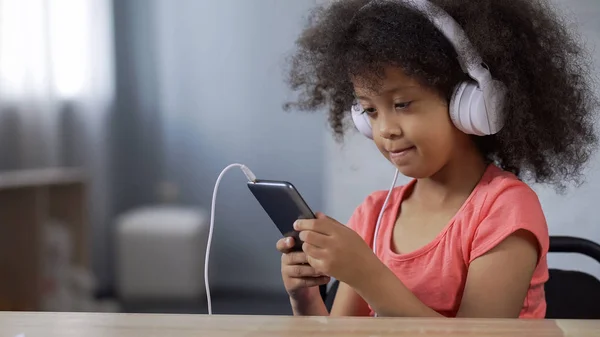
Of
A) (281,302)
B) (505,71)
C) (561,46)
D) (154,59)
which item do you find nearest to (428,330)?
(505,71)

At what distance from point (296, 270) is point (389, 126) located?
0.22 m

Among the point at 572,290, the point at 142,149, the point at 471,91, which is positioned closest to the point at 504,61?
the point at 471,91

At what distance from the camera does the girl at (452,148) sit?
89 cm

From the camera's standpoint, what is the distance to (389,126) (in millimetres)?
932

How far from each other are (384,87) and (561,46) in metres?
0.27

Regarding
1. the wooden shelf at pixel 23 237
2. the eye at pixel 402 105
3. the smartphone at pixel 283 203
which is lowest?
the wooden shelf at pixel 23 237

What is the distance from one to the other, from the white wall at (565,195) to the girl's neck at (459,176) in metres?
0.40

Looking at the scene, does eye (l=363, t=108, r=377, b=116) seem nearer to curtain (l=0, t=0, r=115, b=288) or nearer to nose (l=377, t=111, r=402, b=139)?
nose (l=377, t=111, r=402, b=139)

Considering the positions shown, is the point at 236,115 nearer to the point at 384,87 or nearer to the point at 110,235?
the point at 110,235

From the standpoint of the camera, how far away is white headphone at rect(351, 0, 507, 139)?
0.90 metres

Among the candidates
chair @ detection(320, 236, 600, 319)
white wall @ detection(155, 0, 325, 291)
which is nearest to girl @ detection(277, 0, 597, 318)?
chair @ detection(320, 236, 600, 319)

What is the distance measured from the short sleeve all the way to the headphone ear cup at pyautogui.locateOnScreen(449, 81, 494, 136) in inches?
3.4

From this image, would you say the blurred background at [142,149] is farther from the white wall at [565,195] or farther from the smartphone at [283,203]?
the smartphone at [283,203]

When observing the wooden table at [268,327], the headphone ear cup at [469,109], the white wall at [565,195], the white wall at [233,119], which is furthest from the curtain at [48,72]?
the wooden table at [268,327]
